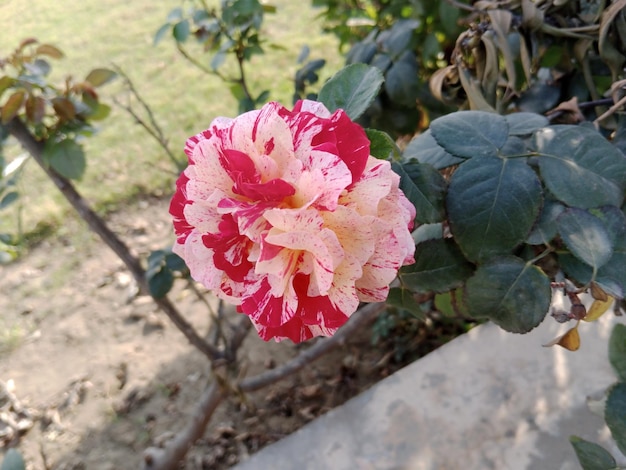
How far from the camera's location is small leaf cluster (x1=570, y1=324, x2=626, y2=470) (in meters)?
0.58

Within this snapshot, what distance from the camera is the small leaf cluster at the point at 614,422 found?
22.8 inches

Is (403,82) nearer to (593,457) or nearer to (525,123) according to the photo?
(525,123)

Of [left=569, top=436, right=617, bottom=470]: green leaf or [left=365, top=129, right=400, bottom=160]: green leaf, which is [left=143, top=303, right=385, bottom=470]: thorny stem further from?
[left=365, top=129, right=400, bottom=160]: green leaf

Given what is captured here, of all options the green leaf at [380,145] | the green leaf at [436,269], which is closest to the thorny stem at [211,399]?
the green leaf at [436,269]

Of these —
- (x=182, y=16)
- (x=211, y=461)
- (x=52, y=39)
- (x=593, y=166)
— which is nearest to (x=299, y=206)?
(x=593, y=166)

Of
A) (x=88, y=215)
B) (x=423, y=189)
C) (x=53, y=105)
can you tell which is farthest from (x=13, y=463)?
(x=423, y=189)

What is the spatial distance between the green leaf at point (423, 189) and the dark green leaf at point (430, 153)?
4 centimetres

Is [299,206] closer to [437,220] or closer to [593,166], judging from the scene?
[437,220]

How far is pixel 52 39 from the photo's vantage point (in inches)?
132

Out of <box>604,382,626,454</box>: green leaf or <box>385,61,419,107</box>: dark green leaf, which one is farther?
<box>385,61,419,107</box>: dark green leaf

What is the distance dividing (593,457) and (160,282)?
74cm

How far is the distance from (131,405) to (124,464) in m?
0.18

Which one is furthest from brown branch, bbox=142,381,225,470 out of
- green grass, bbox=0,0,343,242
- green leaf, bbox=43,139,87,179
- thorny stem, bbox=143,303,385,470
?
green grass, bbox=0,0,343,242

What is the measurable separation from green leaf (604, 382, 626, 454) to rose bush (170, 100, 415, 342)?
364 mm
